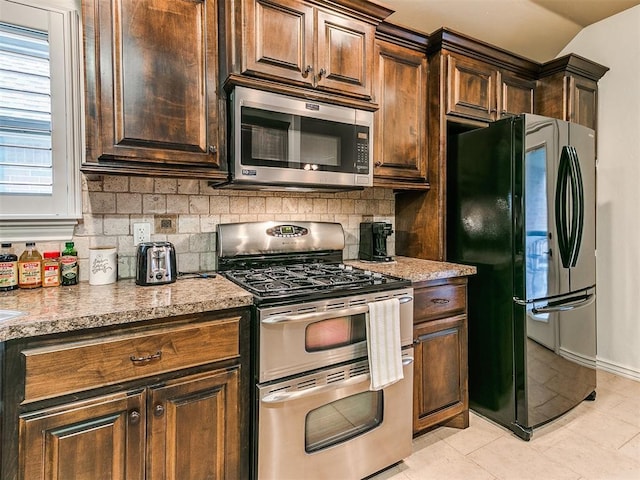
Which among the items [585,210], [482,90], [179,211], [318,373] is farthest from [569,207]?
[179,211]

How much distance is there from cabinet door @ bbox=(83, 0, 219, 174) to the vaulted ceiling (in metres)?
1.49

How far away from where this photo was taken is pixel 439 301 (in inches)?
80.2

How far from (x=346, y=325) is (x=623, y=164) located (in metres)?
2.82

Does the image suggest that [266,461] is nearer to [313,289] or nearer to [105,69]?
[313,289]

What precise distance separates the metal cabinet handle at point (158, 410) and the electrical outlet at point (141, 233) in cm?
88

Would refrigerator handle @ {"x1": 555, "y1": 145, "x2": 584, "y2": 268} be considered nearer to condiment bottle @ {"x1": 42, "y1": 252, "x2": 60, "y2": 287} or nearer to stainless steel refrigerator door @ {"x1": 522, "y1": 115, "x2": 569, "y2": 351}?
stainless steel refrigerator door @ {"x1": 522, "y1": 115, "x2": 569, "y2": 351}

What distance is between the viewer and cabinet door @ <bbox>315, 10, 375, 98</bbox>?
1878 millimetres

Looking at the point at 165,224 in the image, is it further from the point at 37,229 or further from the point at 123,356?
the point at 123,356

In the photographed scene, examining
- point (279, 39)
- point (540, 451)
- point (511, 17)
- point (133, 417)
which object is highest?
point (511, 17)

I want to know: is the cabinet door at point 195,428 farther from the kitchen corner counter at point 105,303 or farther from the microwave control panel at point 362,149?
the microwave control panel at point 362,149

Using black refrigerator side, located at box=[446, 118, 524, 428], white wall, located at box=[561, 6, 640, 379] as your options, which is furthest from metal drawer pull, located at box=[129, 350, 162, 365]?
white wall, located at box=[561, 6, 640, 379]

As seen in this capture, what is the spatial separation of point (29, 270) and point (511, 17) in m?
3.46

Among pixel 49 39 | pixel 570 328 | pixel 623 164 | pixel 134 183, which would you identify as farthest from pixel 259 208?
pixel 623 164

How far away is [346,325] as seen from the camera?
165cm
